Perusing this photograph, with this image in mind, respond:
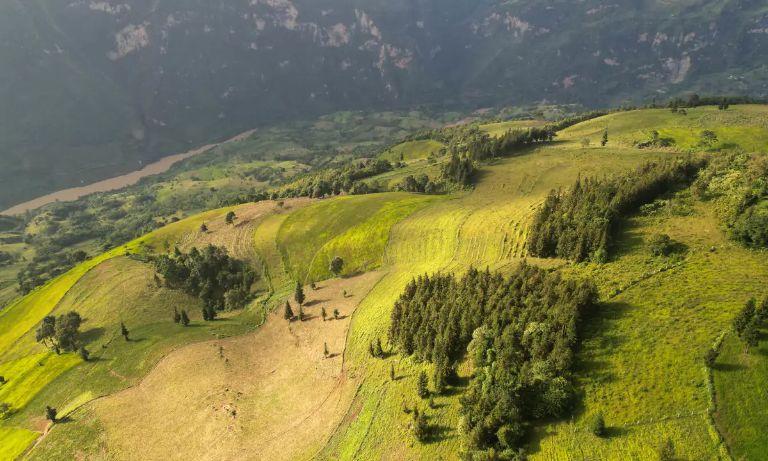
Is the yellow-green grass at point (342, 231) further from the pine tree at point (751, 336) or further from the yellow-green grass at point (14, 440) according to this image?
the pine tree at point (751, 336)

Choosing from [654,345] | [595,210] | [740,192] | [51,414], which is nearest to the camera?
[654,345]

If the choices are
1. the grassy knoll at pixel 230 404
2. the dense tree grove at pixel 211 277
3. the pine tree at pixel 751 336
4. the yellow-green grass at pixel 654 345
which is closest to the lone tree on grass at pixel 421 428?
the yellow-green grass at pixel 654 345

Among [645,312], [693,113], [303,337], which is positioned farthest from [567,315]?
[693,113]

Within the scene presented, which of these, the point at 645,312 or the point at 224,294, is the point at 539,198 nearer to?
the point at 645,312

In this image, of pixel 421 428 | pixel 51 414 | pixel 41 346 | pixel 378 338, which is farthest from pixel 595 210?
pixel 41 346

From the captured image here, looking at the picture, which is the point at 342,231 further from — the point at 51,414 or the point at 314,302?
the point at 51,414
